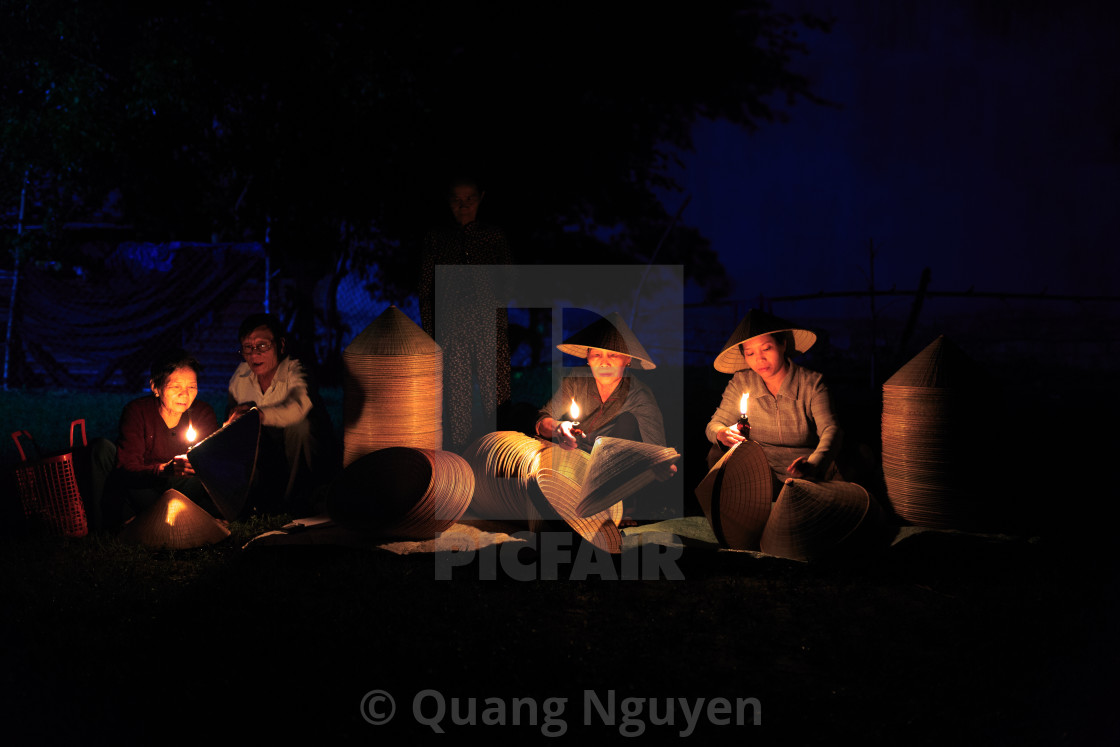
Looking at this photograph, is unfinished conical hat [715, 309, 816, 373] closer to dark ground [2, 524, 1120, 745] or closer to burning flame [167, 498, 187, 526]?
dark ground [2, 524, 1120, 745]

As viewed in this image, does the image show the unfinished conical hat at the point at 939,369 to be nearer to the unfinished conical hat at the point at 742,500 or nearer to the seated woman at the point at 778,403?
the seated woman at the point at 778,403

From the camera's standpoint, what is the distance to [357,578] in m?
3.74

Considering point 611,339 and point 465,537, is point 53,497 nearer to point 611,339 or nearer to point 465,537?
point 465,537

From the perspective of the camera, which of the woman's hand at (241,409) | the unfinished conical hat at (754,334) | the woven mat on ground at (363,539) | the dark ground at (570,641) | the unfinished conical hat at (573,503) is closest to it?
the dark ground at (570,641)

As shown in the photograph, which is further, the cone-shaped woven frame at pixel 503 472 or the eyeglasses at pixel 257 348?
the eyeglasses at pixel 257 348

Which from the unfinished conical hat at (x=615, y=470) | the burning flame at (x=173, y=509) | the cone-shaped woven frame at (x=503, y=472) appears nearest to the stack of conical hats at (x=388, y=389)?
the cone-shaped woven frame at (x=503, y=472)

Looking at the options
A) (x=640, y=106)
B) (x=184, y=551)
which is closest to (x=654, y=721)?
(x=184, y=551)

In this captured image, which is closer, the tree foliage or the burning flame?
the burning flame

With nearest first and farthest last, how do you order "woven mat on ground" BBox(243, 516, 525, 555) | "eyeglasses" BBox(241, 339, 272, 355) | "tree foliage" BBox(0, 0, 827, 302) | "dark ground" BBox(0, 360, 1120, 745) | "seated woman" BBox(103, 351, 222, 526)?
"dark ground" BBox(0, 360, 1120, 745) → "woven mat on ground" BBox(243, 516, 525, 555) → "seated woman" BBox(103, 351, 222, 526) → "eyeglasses" BBox(241, 339, 272, 355) → "tree foliage" BBox(0, 0, 827, 302)

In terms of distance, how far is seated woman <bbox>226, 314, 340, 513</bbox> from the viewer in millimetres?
4781

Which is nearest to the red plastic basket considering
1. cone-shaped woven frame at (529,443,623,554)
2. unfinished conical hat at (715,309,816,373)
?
cone-shaped woven frame at (529,443,623,554)

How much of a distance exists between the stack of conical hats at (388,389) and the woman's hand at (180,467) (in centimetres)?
83

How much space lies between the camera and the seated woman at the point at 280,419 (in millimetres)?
4781

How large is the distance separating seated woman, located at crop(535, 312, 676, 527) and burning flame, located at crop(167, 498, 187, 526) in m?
2.00
